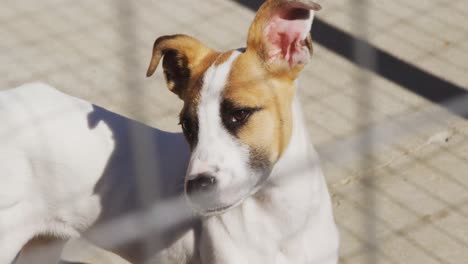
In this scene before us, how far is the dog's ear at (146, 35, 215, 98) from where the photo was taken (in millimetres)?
3291

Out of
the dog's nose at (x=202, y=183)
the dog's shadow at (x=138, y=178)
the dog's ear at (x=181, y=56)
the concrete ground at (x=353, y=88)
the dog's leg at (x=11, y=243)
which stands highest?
the dog's ear at (x=181, y=56)

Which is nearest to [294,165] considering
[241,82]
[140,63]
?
[241,82]

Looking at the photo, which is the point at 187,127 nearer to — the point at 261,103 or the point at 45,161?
the point at 261,103

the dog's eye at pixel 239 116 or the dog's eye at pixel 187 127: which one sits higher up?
the dog's eye at pixel 239 116

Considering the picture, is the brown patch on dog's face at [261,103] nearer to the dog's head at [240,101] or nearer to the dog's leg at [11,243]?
the dog's head at [240,101]

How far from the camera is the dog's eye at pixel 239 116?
10.0 ft

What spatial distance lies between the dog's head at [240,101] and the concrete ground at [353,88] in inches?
39.2

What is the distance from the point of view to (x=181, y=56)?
3328mm

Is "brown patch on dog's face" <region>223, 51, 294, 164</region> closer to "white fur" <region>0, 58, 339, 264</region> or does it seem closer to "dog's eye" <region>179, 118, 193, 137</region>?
"white fur" <region>0, 58, 339, 264</region>

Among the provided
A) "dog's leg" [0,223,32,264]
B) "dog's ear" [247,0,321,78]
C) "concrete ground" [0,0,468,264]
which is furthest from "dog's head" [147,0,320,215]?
"concrete ground" [0,0,468,264]

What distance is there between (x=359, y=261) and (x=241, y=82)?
1.28 meters

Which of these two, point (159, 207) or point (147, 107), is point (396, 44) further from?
point (159, 207)

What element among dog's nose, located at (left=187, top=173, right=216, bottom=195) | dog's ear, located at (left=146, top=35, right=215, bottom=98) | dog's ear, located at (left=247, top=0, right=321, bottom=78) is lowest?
dog's nose, located at (left=187, top=173, right=216, bottom=195)

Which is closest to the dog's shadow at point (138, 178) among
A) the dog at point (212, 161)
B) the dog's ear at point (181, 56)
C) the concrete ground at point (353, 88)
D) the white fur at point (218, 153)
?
the dog at point (212, 161)
